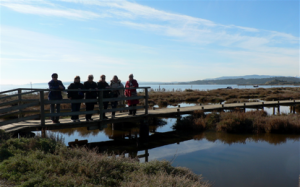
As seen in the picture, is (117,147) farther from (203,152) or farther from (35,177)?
(35,177)

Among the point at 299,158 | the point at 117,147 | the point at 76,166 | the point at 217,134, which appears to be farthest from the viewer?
the point at 217,134

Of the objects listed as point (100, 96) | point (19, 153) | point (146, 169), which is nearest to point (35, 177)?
point (19, 153)

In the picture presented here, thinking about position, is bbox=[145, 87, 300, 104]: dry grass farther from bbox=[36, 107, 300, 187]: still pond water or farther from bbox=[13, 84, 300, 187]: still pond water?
bbox=[13, 84, 300, 187]: still pond water

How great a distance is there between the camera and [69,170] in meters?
5.07

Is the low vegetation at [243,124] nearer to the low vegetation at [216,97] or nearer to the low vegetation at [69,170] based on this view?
the low vegetation at [69,170]

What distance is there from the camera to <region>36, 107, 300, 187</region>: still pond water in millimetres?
6891

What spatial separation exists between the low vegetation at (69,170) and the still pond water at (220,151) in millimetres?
1813

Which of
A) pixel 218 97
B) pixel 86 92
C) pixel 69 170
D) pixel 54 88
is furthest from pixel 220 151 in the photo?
pixel 218 97

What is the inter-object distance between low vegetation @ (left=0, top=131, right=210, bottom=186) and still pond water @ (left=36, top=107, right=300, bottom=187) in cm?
181

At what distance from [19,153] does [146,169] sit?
3.19 meters

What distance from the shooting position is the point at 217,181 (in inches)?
259

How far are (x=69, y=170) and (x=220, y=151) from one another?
6253 millimetres

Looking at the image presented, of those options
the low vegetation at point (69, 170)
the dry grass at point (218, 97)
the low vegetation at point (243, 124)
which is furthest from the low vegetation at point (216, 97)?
the low vegetation at point (69, 170)

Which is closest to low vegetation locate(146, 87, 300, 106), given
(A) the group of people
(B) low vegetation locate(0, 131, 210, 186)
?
(A) the group of people
